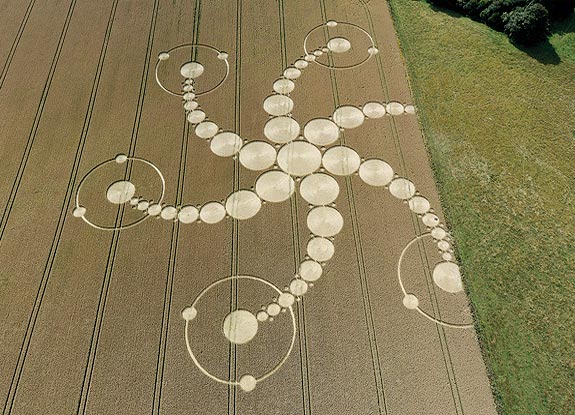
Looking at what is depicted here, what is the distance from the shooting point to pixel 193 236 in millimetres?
26625

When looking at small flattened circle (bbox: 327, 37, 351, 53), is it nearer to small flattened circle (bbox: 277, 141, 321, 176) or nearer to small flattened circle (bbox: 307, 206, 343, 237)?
small flattened circle (bbox: 277, 141, 321, 176)

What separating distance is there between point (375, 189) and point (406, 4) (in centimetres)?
2097

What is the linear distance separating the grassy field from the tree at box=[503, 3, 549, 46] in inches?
32.6

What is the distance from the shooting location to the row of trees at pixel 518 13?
1348 inches

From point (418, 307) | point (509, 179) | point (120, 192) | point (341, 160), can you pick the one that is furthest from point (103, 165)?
point (509, 179)

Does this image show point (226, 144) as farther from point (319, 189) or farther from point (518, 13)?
point (518, 13)

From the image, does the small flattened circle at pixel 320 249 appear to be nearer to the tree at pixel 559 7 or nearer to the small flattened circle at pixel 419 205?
the small flattened circle at pixel 419 205

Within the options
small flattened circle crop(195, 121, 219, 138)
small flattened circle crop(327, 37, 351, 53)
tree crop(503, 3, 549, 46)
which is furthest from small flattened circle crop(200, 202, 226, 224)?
tree crop(503, 3, 549, 46)

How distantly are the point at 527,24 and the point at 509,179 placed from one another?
14.1 meters

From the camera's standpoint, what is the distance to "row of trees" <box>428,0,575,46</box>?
112ft

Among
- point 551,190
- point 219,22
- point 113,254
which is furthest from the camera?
point 219,22

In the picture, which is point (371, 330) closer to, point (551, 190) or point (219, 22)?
point (551, 190)

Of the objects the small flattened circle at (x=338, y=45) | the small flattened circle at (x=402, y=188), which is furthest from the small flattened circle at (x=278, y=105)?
the small flattened circle at (x=402, y=188)

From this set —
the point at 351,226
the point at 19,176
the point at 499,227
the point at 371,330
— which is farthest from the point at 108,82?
the point at 499,227
